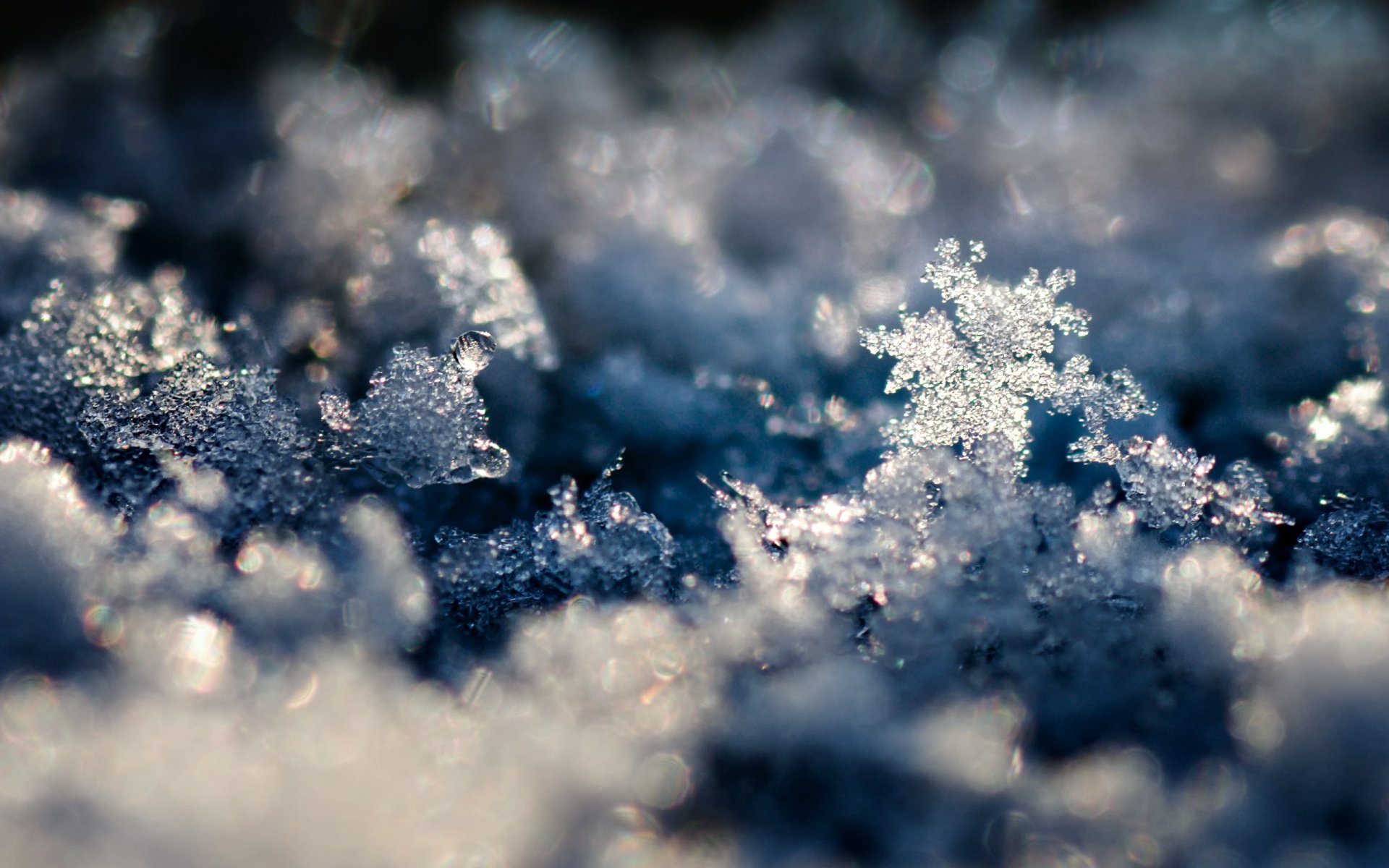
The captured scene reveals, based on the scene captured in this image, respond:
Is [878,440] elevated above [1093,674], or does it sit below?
above

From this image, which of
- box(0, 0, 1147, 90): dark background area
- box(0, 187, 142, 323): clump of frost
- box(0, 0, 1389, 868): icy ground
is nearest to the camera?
box(0, 0, 1389, 868): icy ground

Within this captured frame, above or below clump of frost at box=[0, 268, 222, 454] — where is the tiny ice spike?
above

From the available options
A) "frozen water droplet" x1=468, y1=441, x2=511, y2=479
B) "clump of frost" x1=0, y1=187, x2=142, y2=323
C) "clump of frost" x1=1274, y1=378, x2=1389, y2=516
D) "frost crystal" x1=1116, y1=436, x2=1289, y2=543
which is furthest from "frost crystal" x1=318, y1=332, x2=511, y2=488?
"clump of frost" x1=1274, y1=378, x2=1389, y2=516

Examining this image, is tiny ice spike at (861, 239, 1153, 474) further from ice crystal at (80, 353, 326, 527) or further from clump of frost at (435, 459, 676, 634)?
ice crystal at (80, 353, 326, 527)

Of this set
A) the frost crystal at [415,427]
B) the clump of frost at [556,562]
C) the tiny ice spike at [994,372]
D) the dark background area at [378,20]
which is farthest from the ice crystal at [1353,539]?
the dark background area at [378,20]

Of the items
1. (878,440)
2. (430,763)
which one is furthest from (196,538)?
(878,440)

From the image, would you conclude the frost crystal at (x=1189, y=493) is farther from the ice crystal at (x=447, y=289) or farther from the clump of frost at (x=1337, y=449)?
the ice crystal at (x=447, y=289)

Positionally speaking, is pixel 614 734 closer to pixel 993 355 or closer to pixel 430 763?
pixel 430 763
